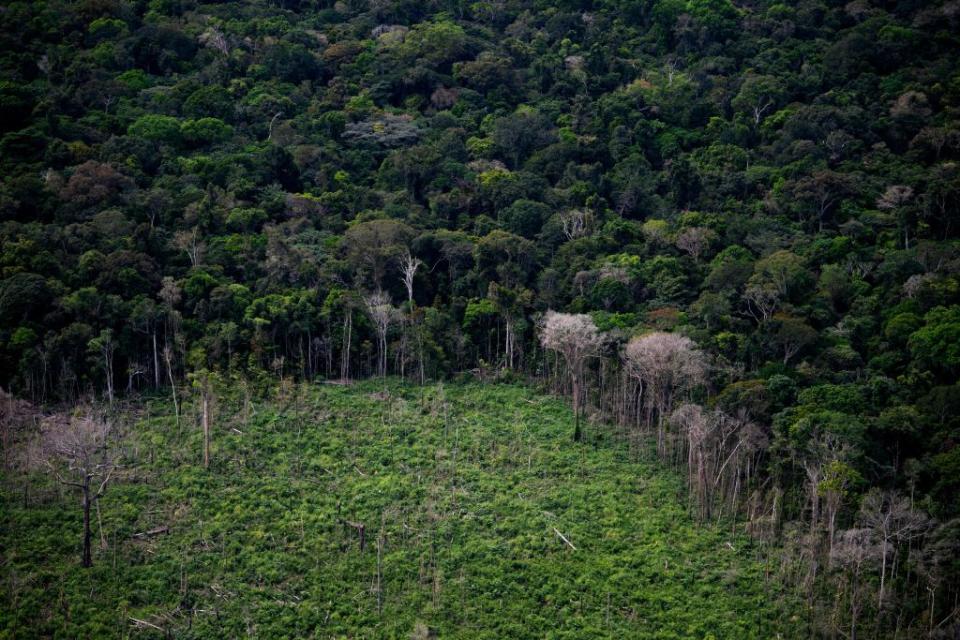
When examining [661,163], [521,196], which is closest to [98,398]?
[521,196]

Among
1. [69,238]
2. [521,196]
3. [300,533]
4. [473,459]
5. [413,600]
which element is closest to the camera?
[413,600]

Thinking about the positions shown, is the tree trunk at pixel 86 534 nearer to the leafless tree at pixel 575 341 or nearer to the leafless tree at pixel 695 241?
the leafless tree at pixel 575 341

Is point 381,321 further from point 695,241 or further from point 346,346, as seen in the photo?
point 695,241

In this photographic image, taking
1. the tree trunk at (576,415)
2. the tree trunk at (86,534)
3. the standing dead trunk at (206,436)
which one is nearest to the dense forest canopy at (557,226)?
the tree trunk at (576,415)

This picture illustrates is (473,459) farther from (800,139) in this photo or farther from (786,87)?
(786,87)

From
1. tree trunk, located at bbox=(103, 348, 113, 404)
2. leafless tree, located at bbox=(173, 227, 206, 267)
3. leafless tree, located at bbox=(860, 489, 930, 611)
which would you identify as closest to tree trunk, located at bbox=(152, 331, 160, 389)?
tree trunk, located at bbox=(103, 348, 113, 404)

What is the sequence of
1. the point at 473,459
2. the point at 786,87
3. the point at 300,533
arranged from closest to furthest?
the point at 300,533 < the point at 473,459 < the point at 786,87
